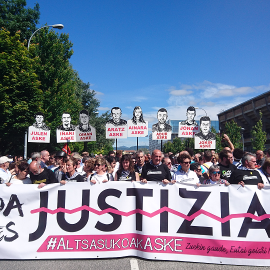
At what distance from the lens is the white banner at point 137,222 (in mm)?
4125

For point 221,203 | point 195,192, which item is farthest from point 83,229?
point 221,203

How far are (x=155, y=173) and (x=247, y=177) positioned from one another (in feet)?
5.23

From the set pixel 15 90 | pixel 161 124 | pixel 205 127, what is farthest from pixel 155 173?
pixel 15 90

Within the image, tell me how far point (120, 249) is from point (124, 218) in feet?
1.58

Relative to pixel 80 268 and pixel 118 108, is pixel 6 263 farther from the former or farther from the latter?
pixel 118 108

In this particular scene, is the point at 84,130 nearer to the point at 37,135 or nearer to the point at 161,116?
the point at 37,135

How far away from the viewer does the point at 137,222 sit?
435cm

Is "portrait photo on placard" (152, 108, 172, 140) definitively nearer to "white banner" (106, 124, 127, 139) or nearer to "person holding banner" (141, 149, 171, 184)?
"white banner" (106, 124, 127, 139)

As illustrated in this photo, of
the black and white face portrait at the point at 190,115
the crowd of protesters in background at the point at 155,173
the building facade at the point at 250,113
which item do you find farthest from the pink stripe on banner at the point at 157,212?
the building facade at the point at 250,113

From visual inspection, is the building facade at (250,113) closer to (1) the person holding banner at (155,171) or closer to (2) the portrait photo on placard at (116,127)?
(2) the portrait photo on placard at (116,127)

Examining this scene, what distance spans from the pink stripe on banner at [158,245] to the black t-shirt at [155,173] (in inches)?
40.9

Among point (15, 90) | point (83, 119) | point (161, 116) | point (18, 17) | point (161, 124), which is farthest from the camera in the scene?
point (18, 17)

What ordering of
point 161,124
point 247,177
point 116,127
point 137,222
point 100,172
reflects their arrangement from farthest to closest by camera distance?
point 161,124, point 116,127, point 100,172, point 247,177, point 137,222

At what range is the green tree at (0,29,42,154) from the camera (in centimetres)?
1698
